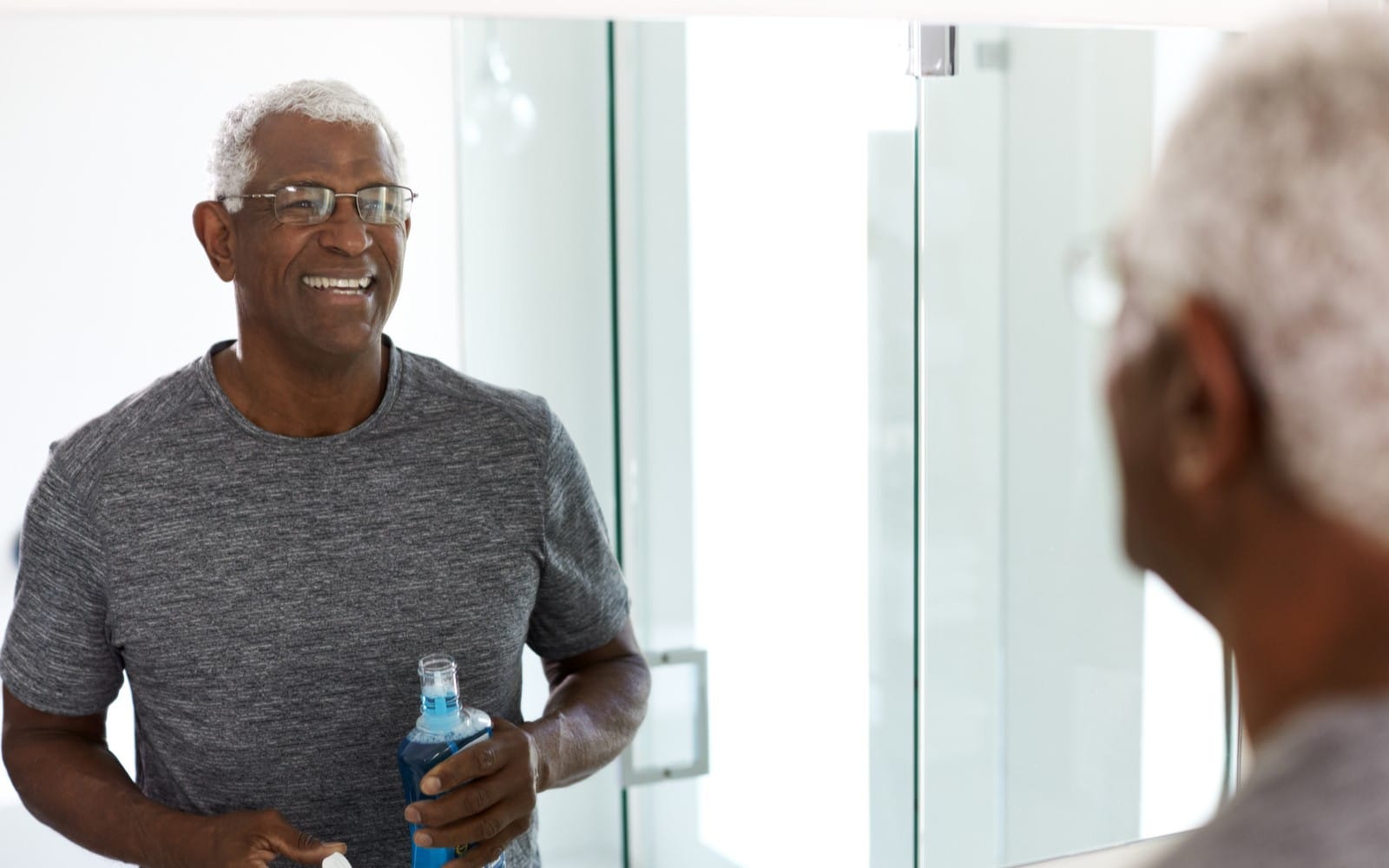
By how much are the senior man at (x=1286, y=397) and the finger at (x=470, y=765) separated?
23.7 inches

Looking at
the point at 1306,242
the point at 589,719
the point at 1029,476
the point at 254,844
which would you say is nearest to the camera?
the point at 1306,242

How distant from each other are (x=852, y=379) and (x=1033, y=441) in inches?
10.2

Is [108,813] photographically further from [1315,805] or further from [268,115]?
[1315,805]

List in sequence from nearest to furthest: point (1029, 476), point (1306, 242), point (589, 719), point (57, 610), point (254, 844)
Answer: point (1306, 242), point (254, 844), point (57, 610), point (589, 719), point (1029, 476)

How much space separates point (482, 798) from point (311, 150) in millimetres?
497

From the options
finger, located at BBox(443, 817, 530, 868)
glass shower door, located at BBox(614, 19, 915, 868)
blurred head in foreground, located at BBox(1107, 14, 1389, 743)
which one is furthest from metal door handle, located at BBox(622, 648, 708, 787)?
blurred head in foreground, located at BBox(1107, 14, 1389, 743)

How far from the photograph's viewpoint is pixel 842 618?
1496mm

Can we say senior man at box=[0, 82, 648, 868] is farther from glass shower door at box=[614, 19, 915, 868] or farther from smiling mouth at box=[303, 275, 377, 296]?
glass shower door at box=[614, 19, 915, 868]

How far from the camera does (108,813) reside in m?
1.03

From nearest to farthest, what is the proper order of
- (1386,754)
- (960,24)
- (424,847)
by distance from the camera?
1. (1386,754)
2. (424,847)
3. (960,24)

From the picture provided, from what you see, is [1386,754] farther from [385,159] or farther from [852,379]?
[852,379]

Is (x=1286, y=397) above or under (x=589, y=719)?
above

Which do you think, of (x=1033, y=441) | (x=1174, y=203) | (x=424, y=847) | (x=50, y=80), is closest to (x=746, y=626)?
(x=1033, y=441)

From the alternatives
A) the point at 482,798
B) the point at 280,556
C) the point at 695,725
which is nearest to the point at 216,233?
the point at 280,556
